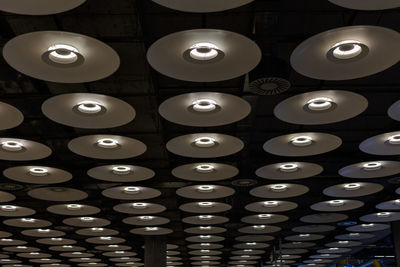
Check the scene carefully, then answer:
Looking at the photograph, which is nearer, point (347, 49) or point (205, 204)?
point (347, 49)

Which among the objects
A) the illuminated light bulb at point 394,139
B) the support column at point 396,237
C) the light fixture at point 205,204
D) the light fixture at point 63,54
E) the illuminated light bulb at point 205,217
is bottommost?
the support column at point 396,237

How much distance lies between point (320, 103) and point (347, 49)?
4.72m

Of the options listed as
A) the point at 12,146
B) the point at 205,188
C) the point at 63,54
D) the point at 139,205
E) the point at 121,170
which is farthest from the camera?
the point at 139,205

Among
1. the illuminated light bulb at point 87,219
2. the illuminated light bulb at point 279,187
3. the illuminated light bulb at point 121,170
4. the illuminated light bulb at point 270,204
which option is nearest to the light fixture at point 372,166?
the illuminated light bulb at point 279,187

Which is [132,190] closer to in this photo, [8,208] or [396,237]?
[8,208]

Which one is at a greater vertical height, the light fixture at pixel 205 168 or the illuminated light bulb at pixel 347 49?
the illuminated light bulb at pixel 347 49

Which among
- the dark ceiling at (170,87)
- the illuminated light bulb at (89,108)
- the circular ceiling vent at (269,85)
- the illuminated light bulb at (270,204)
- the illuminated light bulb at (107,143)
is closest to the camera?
the dark ceiling at (170,87)

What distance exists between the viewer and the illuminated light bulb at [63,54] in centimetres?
1459

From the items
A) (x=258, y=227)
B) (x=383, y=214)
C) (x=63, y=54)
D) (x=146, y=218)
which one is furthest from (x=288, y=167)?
(x=258, y=227)

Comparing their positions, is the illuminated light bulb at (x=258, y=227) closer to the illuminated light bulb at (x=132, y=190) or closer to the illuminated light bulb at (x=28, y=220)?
the illuminated light bulb at (x=132, y=190)

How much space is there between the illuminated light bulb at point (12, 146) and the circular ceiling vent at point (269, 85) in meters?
14.4

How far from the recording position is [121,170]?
27.5 m

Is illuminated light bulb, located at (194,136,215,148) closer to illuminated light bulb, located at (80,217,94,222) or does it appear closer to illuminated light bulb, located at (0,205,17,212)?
illuminated light bulb, located at (80,217,94,222)

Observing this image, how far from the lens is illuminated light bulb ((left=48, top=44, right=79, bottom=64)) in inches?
574
